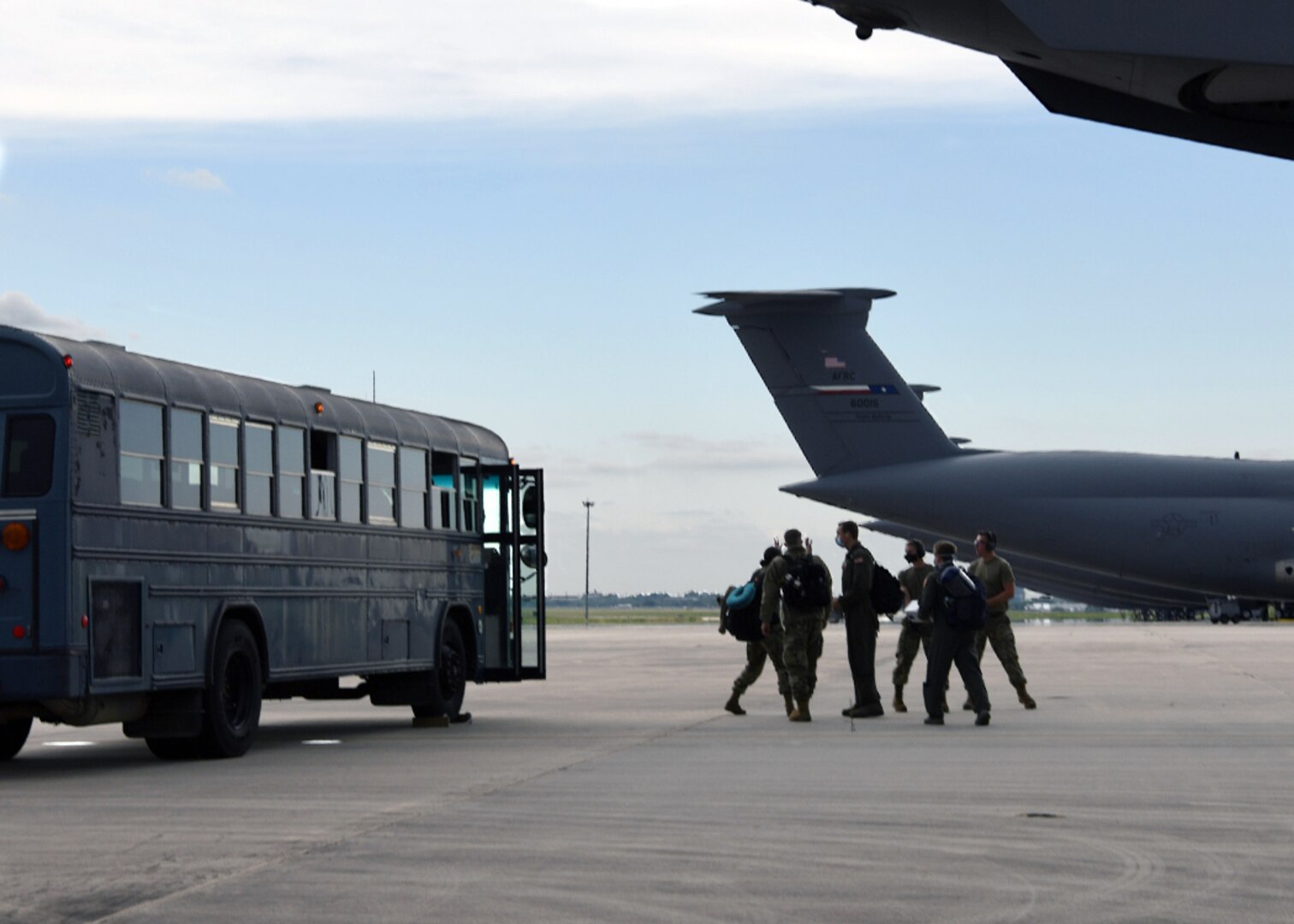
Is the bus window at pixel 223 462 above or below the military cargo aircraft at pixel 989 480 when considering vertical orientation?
below

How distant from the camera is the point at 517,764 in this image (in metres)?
13.9

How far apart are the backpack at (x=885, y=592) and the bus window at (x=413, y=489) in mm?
4401

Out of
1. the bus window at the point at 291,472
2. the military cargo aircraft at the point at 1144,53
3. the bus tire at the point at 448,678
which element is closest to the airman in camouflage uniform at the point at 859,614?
the bus tire at the point at 448,678

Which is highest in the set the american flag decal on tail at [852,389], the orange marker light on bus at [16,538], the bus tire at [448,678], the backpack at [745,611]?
the american flag decal on tail at [852,389]

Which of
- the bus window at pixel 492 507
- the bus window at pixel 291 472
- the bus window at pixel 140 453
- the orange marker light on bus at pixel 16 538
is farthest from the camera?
the bus window at pixel 492 507

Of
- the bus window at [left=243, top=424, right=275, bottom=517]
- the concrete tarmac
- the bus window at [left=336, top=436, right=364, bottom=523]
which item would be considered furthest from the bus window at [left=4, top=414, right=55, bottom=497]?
the bus window at [left=336, top=436, right=364, bottom=523]

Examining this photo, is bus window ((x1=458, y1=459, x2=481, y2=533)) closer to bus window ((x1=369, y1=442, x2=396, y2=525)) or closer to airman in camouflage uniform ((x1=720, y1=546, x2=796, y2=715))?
bus window ((x1=369, y1=442, x2=396, y2=525))

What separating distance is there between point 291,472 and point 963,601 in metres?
6.31

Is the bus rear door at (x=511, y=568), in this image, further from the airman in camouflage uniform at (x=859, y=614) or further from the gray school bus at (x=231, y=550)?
the airman in camouflage uniform at (x=859, y=614)

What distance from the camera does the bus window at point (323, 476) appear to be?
16.2m

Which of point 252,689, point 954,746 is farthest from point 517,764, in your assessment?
point 954,746

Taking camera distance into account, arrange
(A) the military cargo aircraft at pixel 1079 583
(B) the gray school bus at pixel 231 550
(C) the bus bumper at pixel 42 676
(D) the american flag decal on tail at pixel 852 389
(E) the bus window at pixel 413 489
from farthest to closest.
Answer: (A) the military cargo aircraft at pixel 1079 583 < (D) the american flag decal on tail at pixel 852 389 < (E) the bus window at pixel 413 489 < (B) the gray school bus at pixel 231 550 < (C) the bus bumper at pixel 42 676

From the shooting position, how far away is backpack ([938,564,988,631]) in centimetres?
1780

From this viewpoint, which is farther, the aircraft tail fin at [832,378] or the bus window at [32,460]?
the aircraft tail fin at [832,378]
